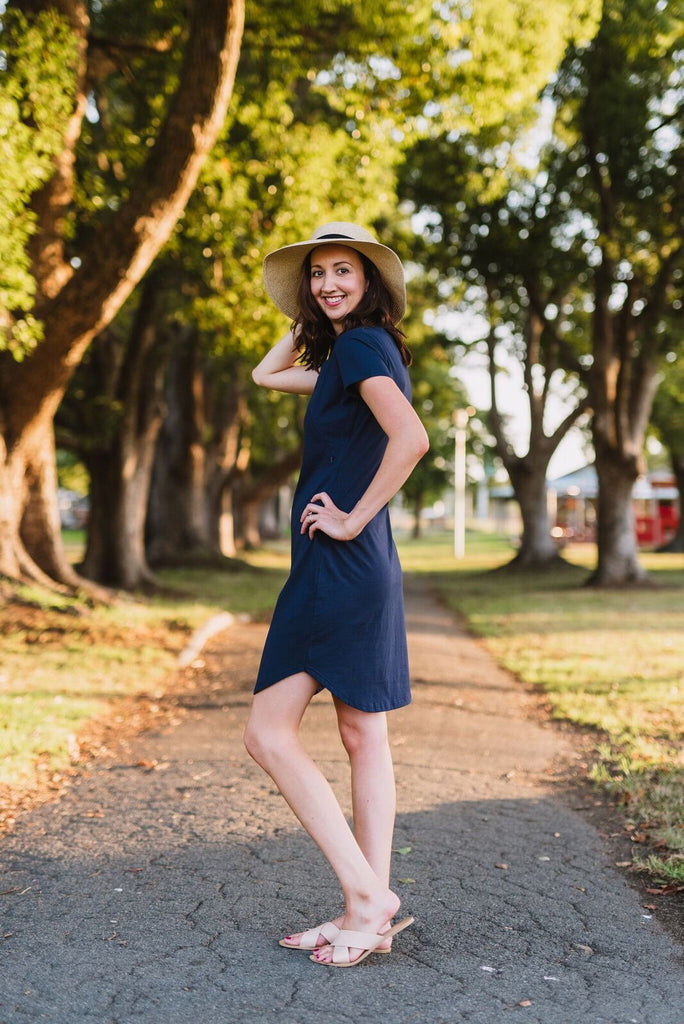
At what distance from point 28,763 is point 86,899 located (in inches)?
83.9

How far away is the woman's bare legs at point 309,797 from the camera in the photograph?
3.20 m

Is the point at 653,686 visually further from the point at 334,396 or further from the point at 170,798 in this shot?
the point at 334,396

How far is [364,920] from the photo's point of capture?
3.21m

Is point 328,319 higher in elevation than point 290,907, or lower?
higher

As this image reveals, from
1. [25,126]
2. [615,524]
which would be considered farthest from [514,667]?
[615,524]

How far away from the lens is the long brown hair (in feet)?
11.1

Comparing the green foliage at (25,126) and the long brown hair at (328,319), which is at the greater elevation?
the green foliage at (25,126)

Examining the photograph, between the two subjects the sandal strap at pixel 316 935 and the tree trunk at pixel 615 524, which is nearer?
the sandal strap at pixel 316 935

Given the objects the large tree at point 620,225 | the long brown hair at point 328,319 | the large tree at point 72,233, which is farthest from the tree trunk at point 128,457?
the long brown hair at point 328,319

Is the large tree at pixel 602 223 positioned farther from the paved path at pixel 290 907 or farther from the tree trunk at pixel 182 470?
the paved path at pixel 290 907

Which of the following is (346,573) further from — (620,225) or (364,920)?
(620,225)

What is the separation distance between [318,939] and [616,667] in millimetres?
7208

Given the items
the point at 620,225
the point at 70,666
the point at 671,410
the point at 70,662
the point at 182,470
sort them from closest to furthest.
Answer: the point at 70,666, the point at 70,662, the point at 620,225, the point at 182,470, the point at 671,410

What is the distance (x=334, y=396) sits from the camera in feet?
10.9
